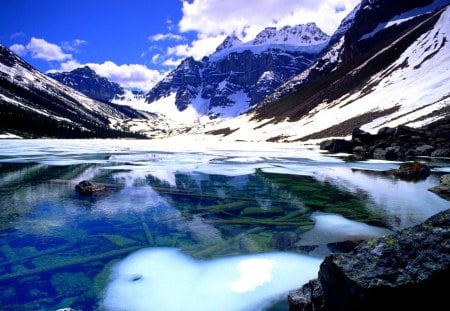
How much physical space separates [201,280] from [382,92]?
362 feet

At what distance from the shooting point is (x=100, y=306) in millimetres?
7738

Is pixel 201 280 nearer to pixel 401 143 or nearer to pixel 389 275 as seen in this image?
pixel 389 275

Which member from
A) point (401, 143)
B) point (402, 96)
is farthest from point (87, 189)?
point (402, 96)

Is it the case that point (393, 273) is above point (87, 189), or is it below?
above

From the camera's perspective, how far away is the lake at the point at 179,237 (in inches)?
330

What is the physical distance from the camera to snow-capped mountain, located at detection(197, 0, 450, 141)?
3179 inches

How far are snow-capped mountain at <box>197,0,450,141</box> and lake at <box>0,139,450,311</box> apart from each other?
54168mm

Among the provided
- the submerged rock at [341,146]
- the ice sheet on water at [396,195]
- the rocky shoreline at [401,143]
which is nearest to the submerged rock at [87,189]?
the ice sheet on water at [396,195]

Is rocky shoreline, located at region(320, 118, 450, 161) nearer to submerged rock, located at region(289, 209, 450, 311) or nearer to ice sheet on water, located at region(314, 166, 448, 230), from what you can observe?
ice sheet on water, located at region(314, 166, 448, 230)

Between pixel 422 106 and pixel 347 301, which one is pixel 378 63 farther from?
pixel 347 301

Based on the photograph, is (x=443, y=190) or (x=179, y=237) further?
(x=443, y=190)

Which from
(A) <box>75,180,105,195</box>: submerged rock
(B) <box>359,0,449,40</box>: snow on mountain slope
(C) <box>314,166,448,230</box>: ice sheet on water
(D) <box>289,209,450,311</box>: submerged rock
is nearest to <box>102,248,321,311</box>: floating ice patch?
(D) <box>289,209,450,311</box>: submerged rock

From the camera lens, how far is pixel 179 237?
1252 centimetres

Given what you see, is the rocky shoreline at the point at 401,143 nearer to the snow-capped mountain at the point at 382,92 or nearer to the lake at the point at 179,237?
the snow-capped mountain at the point at 382,92
